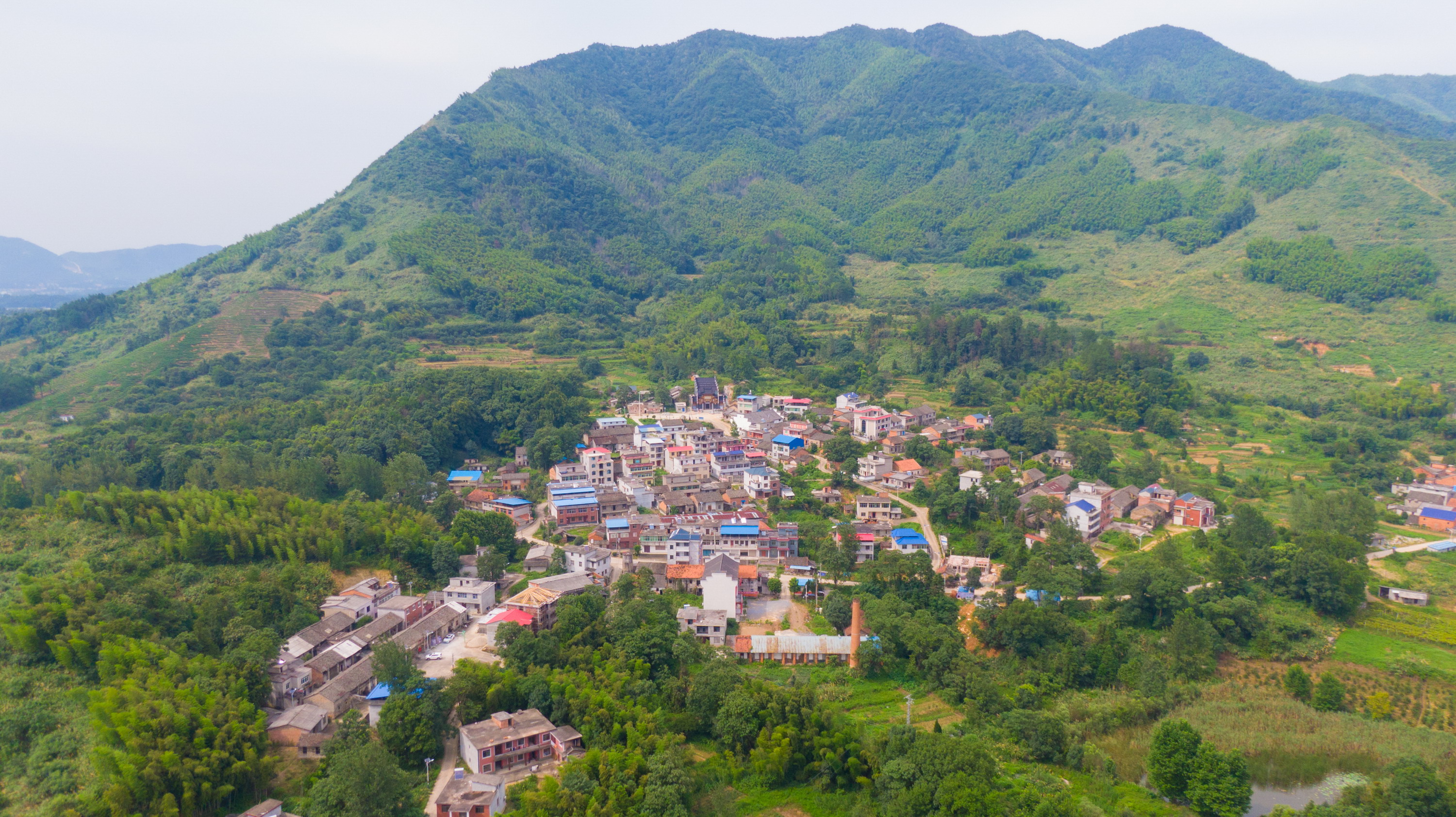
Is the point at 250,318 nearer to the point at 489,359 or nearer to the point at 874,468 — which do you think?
the point at 489,359

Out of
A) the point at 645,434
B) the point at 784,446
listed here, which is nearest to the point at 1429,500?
the point at 784,446

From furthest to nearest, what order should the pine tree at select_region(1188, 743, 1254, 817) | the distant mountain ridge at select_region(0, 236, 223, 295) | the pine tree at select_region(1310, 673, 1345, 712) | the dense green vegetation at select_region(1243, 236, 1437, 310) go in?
the distant mountain ridge at select_region(0, 236, 223, 295)
the dense green vegetation at select_region(1243, 236, 1437, 310)
the pine tree at select_region(1310, 673, 1345, 712)
the pine tree at select_region(1188, 743, 1254, 817)

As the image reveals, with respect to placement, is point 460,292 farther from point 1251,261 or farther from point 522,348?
point 1251,261


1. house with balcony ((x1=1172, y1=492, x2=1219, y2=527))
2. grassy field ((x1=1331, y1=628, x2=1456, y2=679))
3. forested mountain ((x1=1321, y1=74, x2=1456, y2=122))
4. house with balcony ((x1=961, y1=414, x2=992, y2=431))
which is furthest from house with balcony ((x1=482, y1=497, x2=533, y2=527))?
forested mountain ((x1=1321, y1=74, x2=1456, y2=122))

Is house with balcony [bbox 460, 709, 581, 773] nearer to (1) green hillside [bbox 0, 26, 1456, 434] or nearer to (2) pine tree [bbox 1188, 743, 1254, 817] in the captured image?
(2) pine tree [bbox 1188, 743, 1254, 817]

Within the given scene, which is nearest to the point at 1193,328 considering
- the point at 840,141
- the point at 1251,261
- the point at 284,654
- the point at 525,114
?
the point at 1251,261

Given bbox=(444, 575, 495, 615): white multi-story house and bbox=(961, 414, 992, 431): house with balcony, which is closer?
bbox=(444, 575, 495, 615): white multi-story house

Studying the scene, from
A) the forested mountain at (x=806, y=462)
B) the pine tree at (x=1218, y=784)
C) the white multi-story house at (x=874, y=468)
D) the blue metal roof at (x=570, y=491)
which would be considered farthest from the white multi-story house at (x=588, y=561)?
the pine tree at (x=1218, y=784)
